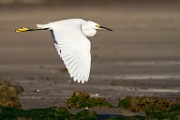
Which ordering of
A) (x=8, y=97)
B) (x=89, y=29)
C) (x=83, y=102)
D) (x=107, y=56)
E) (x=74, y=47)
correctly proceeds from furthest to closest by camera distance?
(x=107, y=56) < (x=8, y=97) < (x=83, y=102) < (x=89, y=29) < (x=74, y=47)

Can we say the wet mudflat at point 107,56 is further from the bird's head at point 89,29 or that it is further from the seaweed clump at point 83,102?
the bird's head at point 89,29

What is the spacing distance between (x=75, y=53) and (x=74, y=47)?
111mm

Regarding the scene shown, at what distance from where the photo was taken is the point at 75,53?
32.7 ft

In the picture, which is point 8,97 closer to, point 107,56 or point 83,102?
point 83,102

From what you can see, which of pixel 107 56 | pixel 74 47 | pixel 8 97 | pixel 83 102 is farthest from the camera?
pixel 107 56

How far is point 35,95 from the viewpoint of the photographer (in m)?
14.0

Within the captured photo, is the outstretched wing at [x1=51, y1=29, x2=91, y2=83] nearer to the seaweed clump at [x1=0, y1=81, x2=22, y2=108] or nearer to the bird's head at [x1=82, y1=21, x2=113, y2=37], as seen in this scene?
the bird's head at [x1=82, y1=21, x2=113, y2=37]

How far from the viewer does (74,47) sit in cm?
1005

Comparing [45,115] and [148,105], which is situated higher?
[148,105]

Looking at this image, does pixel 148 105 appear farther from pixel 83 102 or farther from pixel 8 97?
pixel 8 97

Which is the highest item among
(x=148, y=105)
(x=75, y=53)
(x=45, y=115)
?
(x=75, y=53)

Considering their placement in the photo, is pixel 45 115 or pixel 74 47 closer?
pixel 45 115

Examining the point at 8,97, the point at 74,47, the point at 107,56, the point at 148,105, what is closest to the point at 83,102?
the point at 148,105

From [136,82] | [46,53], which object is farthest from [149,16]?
[136,82]
